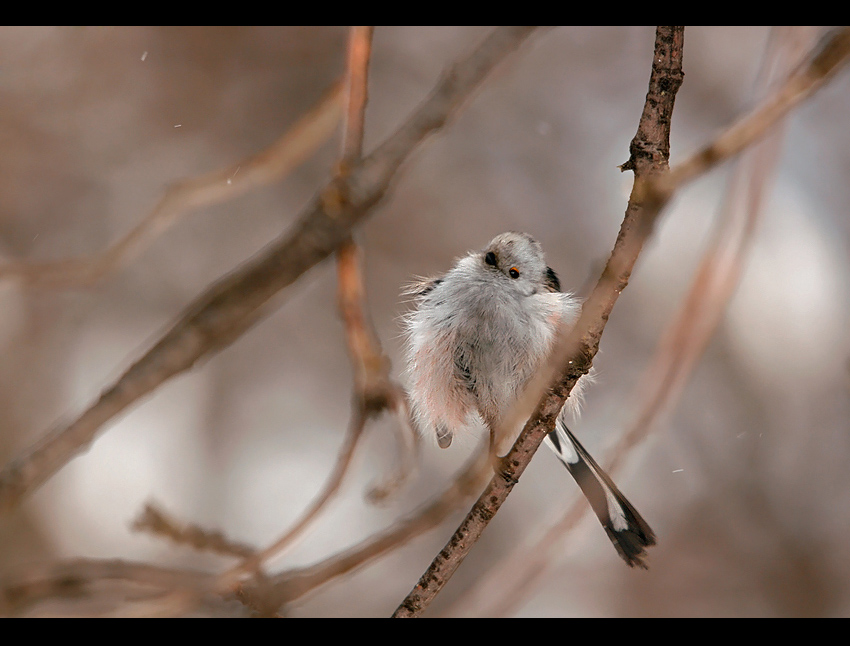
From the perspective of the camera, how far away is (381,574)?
3701 mm

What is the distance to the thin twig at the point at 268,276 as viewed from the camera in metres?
0.97

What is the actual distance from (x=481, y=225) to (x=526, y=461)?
2775 millimetres

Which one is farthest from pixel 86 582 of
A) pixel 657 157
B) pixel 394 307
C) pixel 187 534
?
pixel 394 307

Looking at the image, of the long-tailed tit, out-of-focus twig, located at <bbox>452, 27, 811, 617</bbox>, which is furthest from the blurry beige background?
out-of-focus twig, located at <bbox>452, 27, 811, 617</bbox>

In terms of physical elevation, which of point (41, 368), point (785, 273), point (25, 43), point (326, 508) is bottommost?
point (785, 273)

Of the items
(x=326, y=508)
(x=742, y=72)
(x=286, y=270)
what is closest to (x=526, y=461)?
(x=326, y=508)

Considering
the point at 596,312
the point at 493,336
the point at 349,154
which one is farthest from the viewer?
the point at 493,336

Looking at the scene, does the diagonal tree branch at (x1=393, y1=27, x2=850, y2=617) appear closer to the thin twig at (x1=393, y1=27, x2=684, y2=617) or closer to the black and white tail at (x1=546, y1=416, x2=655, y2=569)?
the thin twig at (x1=393, y1=27, x2=684, y2=617)

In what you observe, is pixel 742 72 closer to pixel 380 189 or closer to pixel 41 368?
pixel 380 189

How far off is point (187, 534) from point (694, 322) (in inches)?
40.5

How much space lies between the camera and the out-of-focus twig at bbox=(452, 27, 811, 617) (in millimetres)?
1304

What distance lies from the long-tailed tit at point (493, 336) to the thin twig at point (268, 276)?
0.80m

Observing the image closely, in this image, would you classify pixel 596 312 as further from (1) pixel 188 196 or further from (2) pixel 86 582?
(1) pixel 188 196

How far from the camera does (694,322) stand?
1320mm
